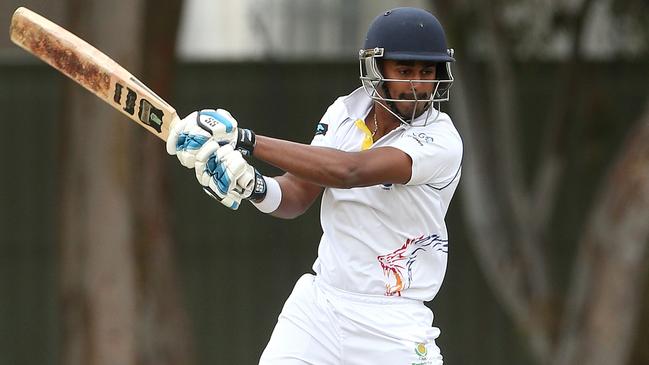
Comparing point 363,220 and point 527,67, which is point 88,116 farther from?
point 363,220

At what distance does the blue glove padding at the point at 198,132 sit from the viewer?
4.21 m

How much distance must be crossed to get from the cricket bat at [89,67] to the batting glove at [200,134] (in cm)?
23

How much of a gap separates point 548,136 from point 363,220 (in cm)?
668

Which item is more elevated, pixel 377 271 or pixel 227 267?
pixel 377 271

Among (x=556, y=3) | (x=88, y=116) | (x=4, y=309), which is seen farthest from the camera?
(x=4, y=309)

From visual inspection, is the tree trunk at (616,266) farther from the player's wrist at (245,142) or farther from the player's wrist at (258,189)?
the player's wrist at (245,142)

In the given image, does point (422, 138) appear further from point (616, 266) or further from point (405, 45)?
point (616, 266)

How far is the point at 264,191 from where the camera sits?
4.64 metres

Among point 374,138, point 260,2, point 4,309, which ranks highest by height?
Answer: point 260,2

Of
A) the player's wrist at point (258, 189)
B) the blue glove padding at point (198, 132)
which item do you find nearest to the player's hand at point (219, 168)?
the blue glove padding at point (198, 132)

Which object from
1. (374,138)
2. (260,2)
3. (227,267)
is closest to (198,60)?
(260,2)

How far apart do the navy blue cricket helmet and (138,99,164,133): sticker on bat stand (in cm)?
72

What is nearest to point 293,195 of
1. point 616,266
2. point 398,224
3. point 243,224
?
point 398,224

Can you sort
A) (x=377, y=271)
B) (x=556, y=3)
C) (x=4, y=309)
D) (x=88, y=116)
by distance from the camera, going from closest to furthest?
(x=377, y=271)
(x=88, y=116)
(x=556, y=3)
(x=4, y=309)
